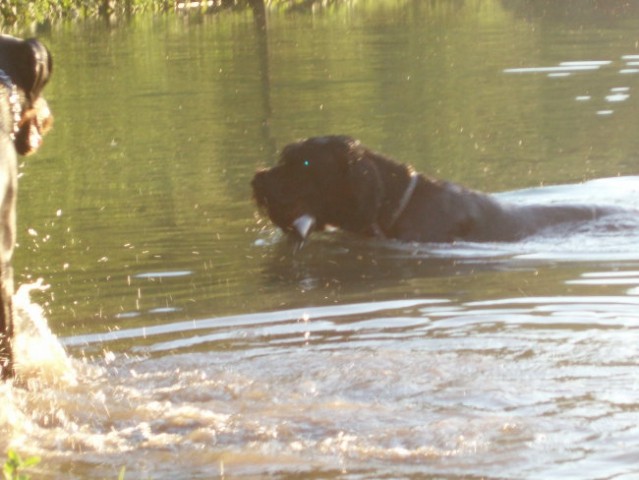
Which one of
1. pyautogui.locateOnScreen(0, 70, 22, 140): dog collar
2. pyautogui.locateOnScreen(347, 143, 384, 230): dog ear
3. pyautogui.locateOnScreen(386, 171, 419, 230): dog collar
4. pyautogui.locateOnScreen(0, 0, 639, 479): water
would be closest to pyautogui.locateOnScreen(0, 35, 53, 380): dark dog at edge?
pyautogui.locateOnScreen(0, 70, 22, 140): dog collar

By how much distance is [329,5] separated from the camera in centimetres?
4347

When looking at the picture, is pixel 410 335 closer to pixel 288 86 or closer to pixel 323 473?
pixel 323 473

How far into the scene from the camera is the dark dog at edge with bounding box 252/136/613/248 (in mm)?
9266

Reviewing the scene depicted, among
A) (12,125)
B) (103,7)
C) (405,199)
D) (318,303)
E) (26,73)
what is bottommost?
(103,7)

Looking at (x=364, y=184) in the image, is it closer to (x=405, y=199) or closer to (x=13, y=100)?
(x=405, y=199)

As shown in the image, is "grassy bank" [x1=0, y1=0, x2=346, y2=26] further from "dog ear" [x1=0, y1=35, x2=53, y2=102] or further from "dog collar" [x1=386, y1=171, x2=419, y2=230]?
"dog ear" [x1=0, y1=35, x2=53, y2=102]

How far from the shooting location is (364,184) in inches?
364

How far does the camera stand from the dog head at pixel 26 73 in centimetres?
591

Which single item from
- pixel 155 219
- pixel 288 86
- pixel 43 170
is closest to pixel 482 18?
pixel 288 86

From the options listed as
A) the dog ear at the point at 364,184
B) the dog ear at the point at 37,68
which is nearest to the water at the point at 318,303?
the dog ear at the point at 364,184

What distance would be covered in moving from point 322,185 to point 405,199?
0.56m

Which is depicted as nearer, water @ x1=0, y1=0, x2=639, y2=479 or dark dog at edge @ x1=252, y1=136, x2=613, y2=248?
water @ x1=0, y1=0, x2=639, y2=479

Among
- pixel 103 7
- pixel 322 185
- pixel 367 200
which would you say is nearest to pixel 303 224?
pixel 322 185

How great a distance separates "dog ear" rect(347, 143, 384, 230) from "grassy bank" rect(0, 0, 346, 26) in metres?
23.7
